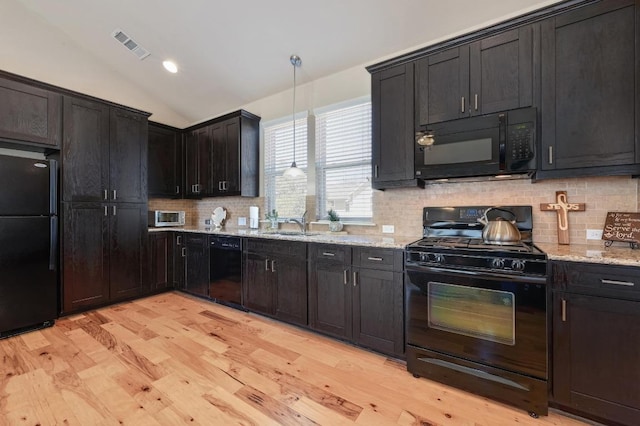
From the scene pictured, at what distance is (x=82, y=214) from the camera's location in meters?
3.23

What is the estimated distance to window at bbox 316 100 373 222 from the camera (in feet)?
10.2

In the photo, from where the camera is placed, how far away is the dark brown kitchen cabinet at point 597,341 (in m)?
1.45

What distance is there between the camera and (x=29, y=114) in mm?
2863

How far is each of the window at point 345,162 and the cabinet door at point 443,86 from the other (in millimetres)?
785

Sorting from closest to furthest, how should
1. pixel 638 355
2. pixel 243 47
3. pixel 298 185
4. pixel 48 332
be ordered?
pixel 638 355 < pixel 48 332 < pixel 243 47 < pixel 298 185

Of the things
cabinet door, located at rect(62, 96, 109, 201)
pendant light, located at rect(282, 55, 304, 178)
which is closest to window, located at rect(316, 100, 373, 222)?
pendant light, located at rect(282, 55, 304, 178)

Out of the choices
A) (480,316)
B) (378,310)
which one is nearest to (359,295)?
(378,310)

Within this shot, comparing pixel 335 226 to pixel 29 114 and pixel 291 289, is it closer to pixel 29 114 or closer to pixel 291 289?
pixel 291 289

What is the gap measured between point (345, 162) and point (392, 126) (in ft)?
2.78

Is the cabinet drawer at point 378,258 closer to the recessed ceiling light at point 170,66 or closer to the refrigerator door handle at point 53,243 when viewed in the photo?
the refrigerator door handle at point 53,243

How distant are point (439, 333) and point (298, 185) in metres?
2.40

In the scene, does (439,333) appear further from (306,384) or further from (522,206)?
(522,206)

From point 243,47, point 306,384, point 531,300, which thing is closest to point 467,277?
point 531,300

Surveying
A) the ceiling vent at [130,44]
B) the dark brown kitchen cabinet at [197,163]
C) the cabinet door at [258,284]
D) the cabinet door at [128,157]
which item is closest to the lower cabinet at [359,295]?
the cabinet door at [258,284]
